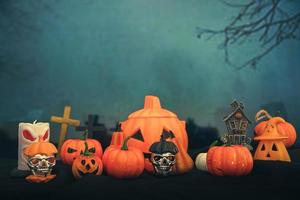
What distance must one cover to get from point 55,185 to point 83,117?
44.9 inches

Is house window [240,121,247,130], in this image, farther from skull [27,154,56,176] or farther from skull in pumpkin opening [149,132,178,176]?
skull [27,154,56,176]

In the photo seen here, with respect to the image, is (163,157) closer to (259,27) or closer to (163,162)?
(163,162)

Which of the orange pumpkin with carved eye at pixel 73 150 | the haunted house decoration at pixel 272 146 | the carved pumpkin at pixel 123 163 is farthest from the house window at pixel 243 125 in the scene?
the orange pumpkin with carved eye at pixel 73 150

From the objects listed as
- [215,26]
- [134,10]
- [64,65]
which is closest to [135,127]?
[64,65]

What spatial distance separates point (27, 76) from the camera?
10.0 ft

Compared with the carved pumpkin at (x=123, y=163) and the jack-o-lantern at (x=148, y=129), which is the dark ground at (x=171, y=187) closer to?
the carved pumpkin at (x=123, y=163)

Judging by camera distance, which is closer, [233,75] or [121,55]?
[121,55]

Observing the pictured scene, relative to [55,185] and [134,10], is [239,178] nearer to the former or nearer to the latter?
[55,185]

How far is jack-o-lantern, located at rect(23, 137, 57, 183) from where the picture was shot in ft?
6.86

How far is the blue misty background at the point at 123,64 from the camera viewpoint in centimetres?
305

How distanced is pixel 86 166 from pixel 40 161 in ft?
0.80

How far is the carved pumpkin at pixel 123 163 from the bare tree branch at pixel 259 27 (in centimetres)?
156

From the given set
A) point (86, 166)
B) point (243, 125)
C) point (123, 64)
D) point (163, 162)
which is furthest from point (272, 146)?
point (123, 64)

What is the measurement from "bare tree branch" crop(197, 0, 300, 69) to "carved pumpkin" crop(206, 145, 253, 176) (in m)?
1.42
